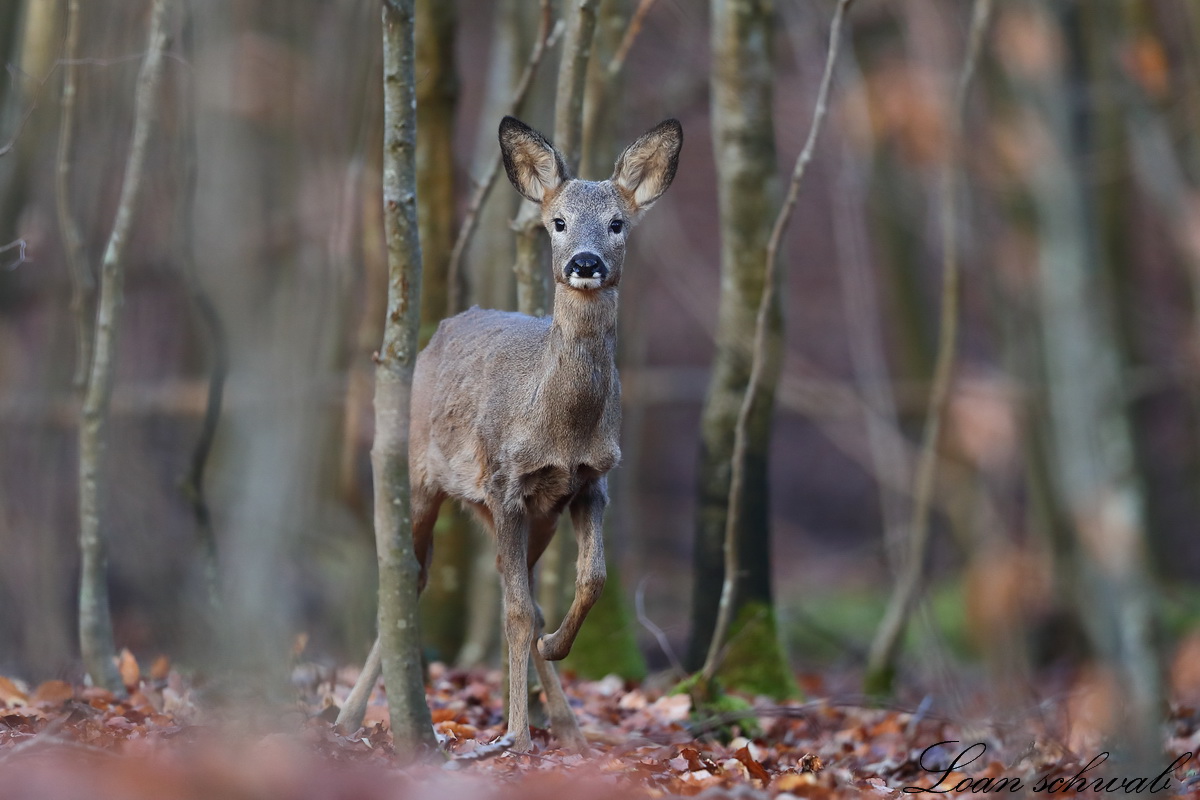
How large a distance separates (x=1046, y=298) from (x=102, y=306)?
15.3 feet

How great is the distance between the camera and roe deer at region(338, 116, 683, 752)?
6.27 metres

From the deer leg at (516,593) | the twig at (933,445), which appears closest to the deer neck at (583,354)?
the deer leg at (516,593)

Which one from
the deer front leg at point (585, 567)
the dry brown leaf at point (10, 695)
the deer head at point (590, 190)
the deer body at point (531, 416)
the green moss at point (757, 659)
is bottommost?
the green moss at point (757, 659)

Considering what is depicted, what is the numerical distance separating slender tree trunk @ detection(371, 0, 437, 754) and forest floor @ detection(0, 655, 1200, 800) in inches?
13.2

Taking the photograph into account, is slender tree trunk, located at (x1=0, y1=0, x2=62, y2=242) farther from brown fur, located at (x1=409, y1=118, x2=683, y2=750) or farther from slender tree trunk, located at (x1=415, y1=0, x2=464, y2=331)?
brown fur, located at (x1=409, y1=118, x2=683, y2=750)

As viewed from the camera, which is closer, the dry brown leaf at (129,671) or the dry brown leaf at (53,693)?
the dry brown leaf at (53,693)

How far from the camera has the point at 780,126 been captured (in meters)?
18.8

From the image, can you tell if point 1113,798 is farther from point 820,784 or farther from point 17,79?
point 17,79

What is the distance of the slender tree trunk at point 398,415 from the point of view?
218 inches

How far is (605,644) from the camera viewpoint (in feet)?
31.0

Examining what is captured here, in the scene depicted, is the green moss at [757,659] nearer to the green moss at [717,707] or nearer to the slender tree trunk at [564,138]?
the green moss at [717,707]

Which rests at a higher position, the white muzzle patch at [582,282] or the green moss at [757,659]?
the white muzzle patch at [582,282]

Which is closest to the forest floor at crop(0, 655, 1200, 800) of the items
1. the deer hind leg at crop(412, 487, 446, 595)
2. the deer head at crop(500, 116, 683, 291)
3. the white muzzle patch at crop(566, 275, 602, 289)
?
the deer hind leg at crop(412, 487, 446, 595)

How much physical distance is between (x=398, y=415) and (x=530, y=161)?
1.65 meters
